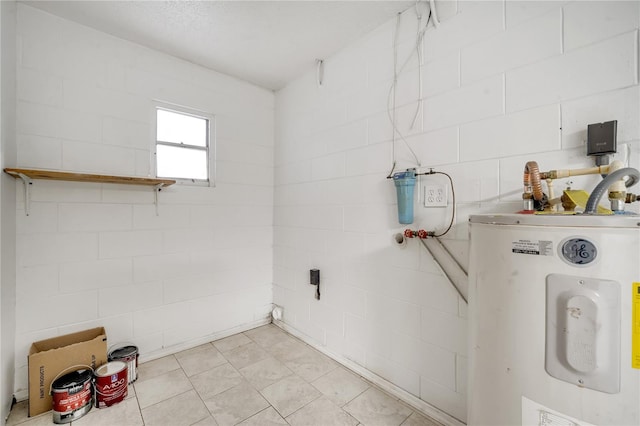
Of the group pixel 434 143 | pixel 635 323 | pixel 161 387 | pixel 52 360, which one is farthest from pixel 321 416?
pixel 434 143

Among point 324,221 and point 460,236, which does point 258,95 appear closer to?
point 324,221

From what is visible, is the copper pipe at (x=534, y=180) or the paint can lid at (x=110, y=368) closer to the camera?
the copper pipe at (x=534, y=180)

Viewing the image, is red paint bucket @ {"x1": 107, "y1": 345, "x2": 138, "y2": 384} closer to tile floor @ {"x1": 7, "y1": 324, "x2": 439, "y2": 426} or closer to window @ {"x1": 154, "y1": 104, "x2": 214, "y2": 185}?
tile floor @ {"x1": 7, "y1": 324, "x2": 439, "y2": 426}

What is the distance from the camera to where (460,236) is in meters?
1.55

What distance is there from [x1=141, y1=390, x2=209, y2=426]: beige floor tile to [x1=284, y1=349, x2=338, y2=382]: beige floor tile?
704mm

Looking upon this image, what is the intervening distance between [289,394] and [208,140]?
232 centimetres

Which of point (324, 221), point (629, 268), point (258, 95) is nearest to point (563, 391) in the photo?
point (629, 268)

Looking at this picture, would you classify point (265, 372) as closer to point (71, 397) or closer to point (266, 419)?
point (266, 419)

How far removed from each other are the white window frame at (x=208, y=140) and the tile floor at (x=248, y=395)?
1571mm

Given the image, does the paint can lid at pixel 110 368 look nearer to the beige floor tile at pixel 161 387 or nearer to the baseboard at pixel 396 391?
the beige floor tile at pixel 161 387

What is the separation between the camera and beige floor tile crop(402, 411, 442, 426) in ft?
5.30

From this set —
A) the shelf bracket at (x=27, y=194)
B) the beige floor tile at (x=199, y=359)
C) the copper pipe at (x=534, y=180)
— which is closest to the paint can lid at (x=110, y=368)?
the beige floor tile at (x=199, y=359)

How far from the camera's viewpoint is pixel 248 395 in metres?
1.87

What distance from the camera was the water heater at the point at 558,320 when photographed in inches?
29.1
